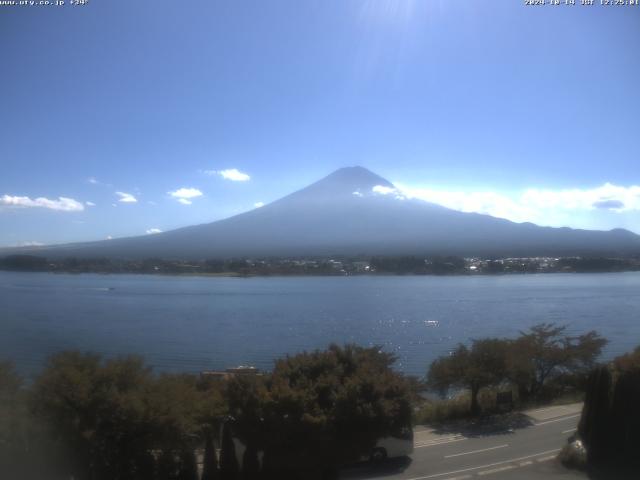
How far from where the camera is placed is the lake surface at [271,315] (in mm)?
17188

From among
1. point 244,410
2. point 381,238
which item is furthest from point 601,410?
point 381,238

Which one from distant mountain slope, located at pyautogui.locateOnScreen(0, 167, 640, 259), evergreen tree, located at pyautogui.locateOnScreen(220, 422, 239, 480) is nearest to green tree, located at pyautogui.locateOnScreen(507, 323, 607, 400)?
evergreen tree, located at pyautogui.locateOnScreen(220, 422, 239, 480)

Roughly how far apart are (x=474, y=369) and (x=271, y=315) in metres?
16.3

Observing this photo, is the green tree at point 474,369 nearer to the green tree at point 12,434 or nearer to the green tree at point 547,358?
the green tree at point 547,358

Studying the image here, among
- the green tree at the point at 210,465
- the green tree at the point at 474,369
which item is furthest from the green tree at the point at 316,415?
the green tree at the point at 474,369

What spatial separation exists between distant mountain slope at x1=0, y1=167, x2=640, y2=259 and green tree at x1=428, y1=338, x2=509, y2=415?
4771 cm

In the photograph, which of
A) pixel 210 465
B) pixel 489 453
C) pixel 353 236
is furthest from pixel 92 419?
pixel 353 236

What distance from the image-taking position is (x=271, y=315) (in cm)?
2639

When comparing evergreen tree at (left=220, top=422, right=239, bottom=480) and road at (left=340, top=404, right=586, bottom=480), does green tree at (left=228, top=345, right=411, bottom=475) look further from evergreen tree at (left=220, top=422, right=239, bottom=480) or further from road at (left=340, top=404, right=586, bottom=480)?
road at (left=340, top=404, right=586, bottom=480)

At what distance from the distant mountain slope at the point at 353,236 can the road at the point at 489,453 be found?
50.2m

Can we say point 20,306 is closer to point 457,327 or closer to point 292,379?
point 457,327

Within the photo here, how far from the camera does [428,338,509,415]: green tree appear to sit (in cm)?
1101

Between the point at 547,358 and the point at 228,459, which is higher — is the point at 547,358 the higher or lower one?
the lower one

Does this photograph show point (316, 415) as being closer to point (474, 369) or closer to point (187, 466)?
point (187, 466)
